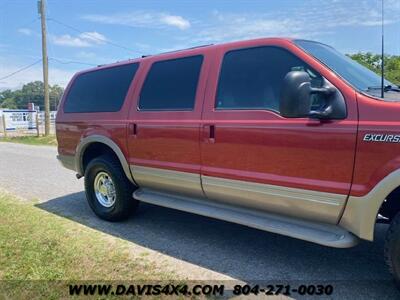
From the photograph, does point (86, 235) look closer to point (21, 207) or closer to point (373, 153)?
point (21, 207)

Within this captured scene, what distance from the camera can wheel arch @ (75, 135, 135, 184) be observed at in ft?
15.9

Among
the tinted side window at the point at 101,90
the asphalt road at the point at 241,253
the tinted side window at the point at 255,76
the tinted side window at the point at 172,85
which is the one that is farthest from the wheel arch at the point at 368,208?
the tinted side window at the point at 101,90

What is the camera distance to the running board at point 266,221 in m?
3.07

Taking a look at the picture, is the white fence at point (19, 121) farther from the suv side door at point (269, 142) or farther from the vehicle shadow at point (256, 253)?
the suv side door at point (269, 142)

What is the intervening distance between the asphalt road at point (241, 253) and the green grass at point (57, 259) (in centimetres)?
23

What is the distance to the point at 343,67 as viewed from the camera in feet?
11.2

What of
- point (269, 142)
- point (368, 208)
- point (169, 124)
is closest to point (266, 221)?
point (269, 142)

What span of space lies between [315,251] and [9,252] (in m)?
3.22

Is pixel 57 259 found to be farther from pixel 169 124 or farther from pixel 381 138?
pixel 381 138

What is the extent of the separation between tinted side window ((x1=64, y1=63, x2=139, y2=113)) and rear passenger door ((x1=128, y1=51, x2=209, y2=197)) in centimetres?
33

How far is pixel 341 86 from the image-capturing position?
3.03 metres

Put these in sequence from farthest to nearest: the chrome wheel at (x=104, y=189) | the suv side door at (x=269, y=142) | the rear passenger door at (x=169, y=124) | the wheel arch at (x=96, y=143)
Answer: the chrome wheel at (x=104, y=189) < the wheel arch at (x=96, y=143) < the rear passenger door at (x=169, y=124) < the suv side door at (x=269, y=142)

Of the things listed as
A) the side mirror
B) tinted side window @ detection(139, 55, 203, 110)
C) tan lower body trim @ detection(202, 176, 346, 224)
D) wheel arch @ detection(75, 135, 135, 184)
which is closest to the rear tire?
wheel arch @ detection(75, 135, 135, 184)

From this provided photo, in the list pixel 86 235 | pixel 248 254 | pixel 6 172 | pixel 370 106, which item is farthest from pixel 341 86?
pixel 6 172
